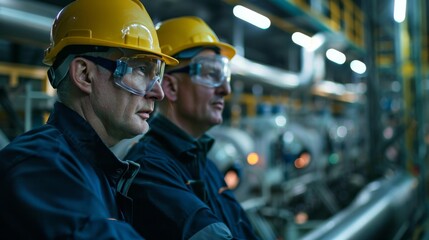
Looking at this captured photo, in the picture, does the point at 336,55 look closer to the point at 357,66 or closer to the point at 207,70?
the point at 357,66

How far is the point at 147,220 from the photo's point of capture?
1269mm

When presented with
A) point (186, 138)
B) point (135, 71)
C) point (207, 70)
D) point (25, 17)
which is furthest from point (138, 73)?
point (25, 17)

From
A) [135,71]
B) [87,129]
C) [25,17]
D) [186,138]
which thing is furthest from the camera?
[25,17]

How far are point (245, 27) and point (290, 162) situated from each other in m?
4.42

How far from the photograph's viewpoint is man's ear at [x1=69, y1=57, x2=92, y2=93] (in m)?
1.04

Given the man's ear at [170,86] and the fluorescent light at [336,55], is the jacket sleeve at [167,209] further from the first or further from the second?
the fluorescent light at [336,55]

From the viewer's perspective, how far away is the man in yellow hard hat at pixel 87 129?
813 mm

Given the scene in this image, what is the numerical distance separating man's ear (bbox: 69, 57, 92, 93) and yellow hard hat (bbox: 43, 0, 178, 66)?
50mm

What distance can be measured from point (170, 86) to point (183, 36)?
0.74ft

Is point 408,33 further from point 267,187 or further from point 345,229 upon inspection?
point 345,229

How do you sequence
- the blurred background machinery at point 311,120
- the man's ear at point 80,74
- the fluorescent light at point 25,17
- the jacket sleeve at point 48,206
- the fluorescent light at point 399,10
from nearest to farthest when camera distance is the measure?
the jacket sleeve at point 48,206 < the man's ear at point 80,74 < the fluorescent light at point 25,17 < the blurred background machinery at point 311,120 < the fluorescent light at point 399,10

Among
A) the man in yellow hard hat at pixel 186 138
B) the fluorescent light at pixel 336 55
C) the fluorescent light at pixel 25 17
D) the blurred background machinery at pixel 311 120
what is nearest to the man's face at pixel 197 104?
the man in yellow hard hat at pixel 186 138

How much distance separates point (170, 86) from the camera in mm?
1735

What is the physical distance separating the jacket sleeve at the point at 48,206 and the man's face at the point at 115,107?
242mm
